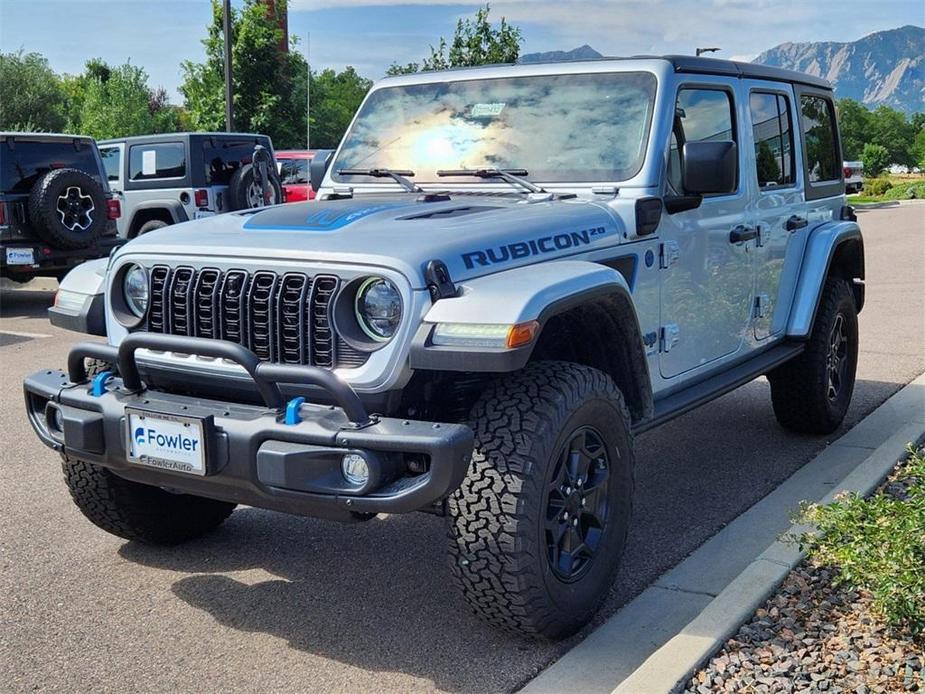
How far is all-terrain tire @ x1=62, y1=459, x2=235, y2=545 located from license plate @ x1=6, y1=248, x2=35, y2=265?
295 inches

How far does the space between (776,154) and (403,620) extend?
3303 millimetres

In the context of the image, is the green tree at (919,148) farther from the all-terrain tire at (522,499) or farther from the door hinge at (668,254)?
the all-terrain tire at (522,499)

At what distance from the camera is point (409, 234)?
3424mm

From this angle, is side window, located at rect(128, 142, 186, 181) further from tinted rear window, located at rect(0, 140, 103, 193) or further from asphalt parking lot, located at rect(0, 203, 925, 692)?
asphalt parking lot, located at rect(0, 203, 925, 692)

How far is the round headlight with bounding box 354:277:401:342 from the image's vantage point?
10.6 ft

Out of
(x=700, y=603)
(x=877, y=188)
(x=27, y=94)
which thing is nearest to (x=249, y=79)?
(x=27, y=94)

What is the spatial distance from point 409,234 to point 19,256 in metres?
8.73

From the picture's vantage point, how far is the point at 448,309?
123 inches

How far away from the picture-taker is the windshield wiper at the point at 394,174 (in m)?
4.55

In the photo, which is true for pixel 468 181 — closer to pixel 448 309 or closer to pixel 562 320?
pixel 562 320

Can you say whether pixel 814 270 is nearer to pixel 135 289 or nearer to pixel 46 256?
pixel 135 289

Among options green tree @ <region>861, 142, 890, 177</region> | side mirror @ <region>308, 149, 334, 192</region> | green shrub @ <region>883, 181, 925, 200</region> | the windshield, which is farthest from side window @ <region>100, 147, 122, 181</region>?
green tree @ <region>861, 142, 890, 177</region>

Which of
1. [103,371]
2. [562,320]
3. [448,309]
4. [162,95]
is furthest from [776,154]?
[162,95]

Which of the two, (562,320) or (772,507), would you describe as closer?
(562,320)
